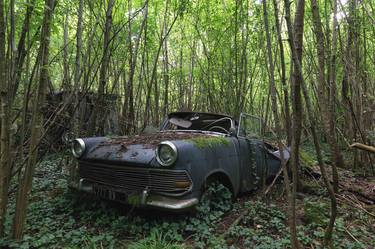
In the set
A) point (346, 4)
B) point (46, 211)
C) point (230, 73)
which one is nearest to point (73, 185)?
point (46, 211)

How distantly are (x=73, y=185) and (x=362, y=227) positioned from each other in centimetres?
329

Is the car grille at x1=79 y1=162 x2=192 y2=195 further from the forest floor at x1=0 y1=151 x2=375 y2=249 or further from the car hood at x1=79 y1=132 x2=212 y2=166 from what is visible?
the forest floor at x1=0 y1=151 x2=375 y2=249

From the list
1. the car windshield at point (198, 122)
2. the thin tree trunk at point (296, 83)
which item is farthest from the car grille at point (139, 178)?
the car windshield at point (198, 122)

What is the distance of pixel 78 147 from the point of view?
3.54 m

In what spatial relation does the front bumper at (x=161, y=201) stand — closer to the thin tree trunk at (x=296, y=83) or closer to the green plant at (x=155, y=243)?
the green plant at (x=155, y=243)

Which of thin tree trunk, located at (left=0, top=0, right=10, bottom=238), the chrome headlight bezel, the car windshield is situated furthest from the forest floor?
the car windshield

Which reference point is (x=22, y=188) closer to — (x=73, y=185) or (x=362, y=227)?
(x=73, y=185)

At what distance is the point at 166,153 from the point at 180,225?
0.74 metres

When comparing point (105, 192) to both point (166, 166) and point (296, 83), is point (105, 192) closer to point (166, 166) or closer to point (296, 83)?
point (166, 166)

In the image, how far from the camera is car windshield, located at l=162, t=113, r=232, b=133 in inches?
171

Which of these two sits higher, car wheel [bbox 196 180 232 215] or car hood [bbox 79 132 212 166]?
car hood [bbox 79 132 212 166]

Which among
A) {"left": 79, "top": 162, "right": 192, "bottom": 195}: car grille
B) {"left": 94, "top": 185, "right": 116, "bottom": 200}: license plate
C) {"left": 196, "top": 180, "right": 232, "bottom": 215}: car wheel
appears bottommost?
{"left": 196, "top": 180, "right": 232, "bottom": 215}: car wheel

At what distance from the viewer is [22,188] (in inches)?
99.3

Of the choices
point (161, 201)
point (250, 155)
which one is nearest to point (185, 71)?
point (250, 155)
